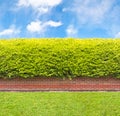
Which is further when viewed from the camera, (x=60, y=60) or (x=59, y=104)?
(x=60, y=60)

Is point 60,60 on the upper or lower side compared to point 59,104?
upper

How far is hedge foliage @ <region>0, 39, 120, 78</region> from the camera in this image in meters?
15.3

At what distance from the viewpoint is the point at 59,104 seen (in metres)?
12.0

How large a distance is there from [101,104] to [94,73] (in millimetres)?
3490

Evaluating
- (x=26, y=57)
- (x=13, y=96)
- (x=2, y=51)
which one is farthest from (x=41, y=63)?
(x=13, y=96)

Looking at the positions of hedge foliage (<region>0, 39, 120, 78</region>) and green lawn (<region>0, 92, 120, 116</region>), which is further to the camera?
hedge foliage (<region>0, 39, 120, 78</region>)

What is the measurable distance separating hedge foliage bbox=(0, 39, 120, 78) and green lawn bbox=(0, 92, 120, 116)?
7.31ft

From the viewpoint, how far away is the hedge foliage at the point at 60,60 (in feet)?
50.3

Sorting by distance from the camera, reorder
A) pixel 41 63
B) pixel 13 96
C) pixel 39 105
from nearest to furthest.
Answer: pixel 39 105
pixel 13 96
pixel 41 63

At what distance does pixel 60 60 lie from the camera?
50.2 feet

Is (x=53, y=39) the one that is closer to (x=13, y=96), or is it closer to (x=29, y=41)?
(x=29, y=41)

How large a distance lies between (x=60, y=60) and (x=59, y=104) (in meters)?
3.49

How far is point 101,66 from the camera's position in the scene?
15422 millimetres

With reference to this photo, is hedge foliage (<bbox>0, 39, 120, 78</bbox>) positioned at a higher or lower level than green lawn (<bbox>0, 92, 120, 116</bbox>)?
higher
